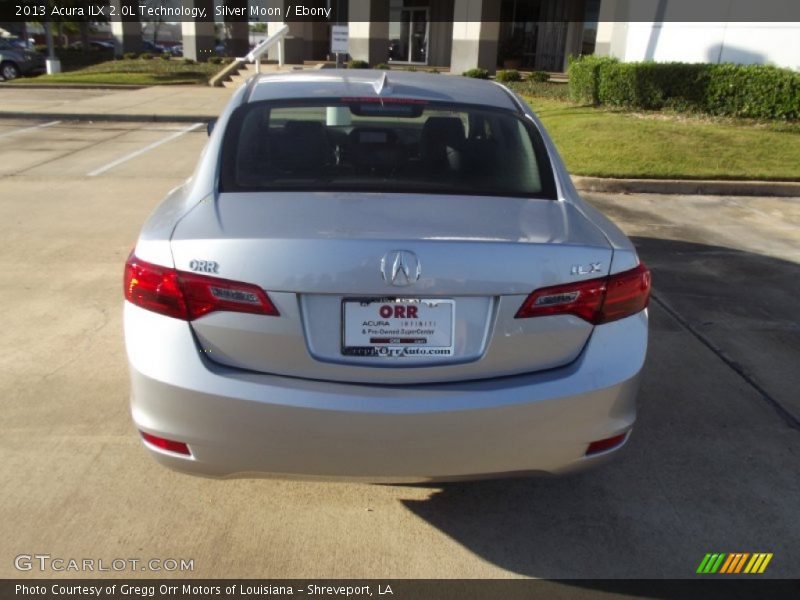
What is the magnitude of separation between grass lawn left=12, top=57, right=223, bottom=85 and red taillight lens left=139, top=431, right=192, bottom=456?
83.3 ft

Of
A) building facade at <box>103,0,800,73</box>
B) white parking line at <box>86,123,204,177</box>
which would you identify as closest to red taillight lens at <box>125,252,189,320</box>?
white parking line at <box>86,123,204,177</box>

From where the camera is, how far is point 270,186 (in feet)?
9.52

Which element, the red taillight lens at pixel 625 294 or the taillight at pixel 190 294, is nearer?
the taillight at pixel 190 294

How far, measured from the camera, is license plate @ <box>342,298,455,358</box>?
7.73 ft

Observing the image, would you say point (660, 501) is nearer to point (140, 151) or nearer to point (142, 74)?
point (140, 151)

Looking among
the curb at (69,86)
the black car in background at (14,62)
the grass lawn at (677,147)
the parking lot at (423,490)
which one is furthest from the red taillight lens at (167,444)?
the black car in background at (14,62)

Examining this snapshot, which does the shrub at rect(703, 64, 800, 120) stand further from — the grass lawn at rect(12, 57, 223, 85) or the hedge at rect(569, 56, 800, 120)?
the grass lawn at rect(12, 57, 223, 85)

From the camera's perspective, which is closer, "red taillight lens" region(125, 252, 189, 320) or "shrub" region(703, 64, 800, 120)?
"red taillight lens" region(125, 252, 189, 320)

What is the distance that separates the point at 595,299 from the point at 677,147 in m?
10.1

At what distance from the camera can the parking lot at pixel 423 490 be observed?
111 inches

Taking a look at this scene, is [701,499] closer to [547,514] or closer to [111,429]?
[547,514]

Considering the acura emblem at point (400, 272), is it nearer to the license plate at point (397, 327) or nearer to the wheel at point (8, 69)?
the license plate at point (397, 327)

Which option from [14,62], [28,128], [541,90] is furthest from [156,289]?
[14,62]

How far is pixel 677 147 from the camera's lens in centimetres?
1157
